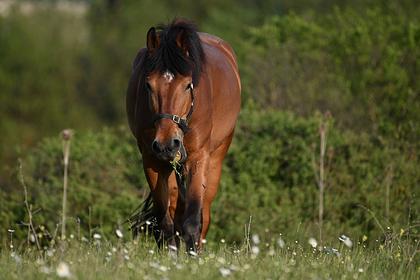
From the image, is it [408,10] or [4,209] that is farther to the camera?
[408,10]

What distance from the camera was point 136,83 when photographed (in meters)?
9.44

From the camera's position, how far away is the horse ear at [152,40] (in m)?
8.77

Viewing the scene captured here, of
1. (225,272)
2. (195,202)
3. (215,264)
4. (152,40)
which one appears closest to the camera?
(225,272)

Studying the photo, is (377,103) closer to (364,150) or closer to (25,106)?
(364,150)

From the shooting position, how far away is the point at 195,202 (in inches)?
364

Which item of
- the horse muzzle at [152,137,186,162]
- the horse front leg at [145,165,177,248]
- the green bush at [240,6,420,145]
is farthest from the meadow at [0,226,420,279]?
the green bush at [240,6,420,145]

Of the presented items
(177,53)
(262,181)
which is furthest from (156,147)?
(262,181)

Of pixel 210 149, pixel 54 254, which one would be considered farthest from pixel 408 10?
pixel 54 254

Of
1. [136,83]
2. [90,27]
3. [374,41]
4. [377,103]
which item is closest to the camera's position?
[136,83]

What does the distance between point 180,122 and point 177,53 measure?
61 centimetres

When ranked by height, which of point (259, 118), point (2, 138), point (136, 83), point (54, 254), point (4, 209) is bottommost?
point (2, 138)

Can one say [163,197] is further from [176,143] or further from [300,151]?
[300,151]

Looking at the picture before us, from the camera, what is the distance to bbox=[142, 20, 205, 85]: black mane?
28.2ft

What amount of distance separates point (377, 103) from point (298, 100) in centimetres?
164
